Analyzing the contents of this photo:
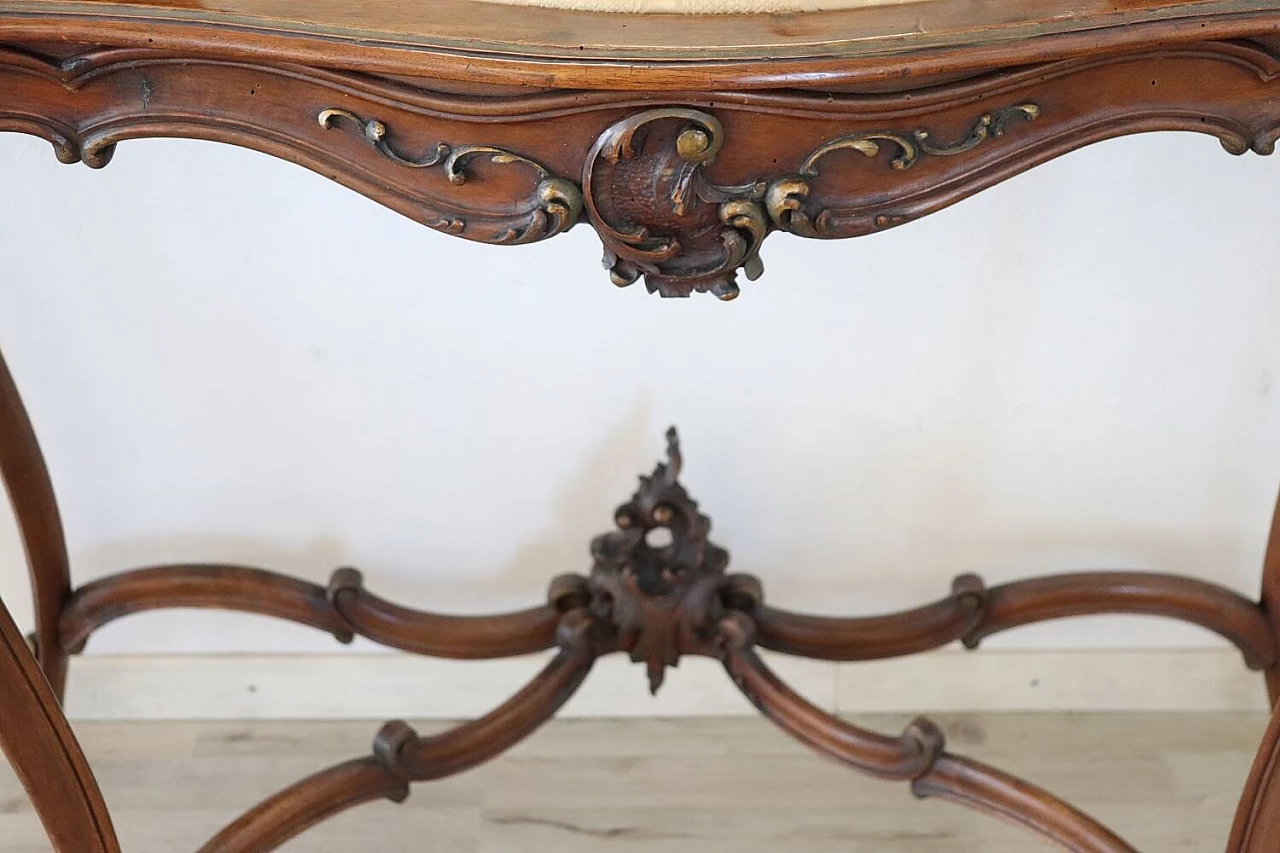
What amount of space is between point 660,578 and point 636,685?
22 centimetres

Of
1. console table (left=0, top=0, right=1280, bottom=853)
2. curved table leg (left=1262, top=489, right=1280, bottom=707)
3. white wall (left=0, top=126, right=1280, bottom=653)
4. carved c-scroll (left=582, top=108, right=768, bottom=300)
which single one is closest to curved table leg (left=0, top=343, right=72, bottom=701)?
white wall (left=0, top=126, right=1280, bottom=653)

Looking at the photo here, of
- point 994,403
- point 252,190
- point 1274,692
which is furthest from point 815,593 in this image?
point 252,190

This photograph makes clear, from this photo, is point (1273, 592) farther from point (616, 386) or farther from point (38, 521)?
point (38, 521)

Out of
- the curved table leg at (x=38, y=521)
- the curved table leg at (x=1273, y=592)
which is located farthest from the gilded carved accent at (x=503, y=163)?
the curved table leg at (x=1273, y=592)

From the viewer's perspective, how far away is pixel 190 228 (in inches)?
32.6

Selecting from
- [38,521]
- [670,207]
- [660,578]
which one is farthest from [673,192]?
[38,521]

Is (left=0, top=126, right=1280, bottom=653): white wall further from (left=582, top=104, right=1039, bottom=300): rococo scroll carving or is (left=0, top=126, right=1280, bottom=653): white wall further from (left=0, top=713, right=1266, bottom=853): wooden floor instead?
(left=582, top=104, right=1039, bottom=300): rococo scroll carving

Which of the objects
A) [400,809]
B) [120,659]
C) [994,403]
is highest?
[994,403]

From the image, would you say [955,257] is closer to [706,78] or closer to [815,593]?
[815,593]

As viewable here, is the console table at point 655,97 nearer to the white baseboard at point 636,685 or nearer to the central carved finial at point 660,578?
the central carved finial at point 660,578

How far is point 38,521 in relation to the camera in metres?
0.82

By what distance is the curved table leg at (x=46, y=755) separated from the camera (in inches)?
23.9

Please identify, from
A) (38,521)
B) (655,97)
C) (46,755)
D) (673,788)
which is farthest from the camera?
(673,788)

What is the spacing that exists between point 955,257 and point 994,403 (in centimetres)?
13
